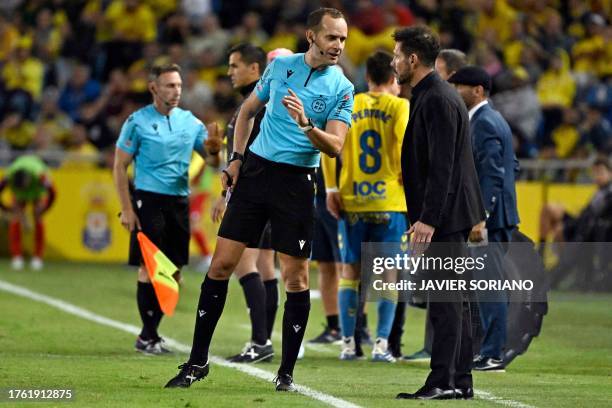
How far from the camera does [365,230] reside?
10641mm

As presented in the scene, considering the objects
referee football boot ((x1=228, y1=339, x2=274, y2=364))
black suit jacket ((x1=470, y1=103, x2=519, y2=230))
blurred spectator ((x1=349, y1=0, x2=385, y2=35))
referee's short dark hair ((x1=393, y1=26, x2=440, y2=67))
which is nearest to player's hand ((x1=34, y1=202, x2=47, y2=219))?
blurred spectator ((x1=349, y1=0, x2=385, y2=35))

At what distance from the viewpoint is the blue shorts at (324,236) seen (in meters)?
11.6

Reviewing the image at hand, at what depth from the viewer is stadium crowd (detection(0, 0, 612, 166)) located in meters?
20.8

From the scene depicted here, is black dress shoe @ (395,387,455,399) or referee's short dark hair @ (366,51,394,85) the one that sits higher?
referee's short dark hair @ (366,51,394,85)

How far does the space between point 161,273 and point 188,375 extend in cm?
221

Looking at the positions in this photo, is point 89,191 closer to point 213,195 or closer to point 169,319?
point 213,195

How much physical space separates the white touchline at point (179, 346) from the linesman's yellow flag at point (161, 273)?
550mm

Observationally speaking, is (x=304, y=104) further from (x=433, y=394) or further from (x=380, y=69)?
(x=380, y=69)

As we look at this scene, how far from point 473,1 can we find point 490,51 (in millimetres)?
2056

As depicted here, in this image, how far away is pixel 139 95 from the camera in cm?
2223

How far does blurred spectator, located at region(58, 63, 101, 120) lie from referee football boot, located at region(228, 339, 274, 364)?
1325 cm

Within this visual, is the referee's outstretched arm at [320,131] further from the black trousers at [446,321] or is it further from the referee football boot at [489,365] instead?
the referee football boot at [489,365]

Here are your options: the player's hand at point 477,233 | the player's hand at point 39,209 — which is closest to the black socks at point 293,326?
the player's hand at point 477,233

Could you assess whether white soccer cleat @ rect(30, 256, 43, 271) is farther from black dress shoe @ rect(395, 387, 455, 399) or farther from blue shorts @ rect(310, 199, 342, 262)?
black dress shoe @ rect(395, 387, 455, 399)
